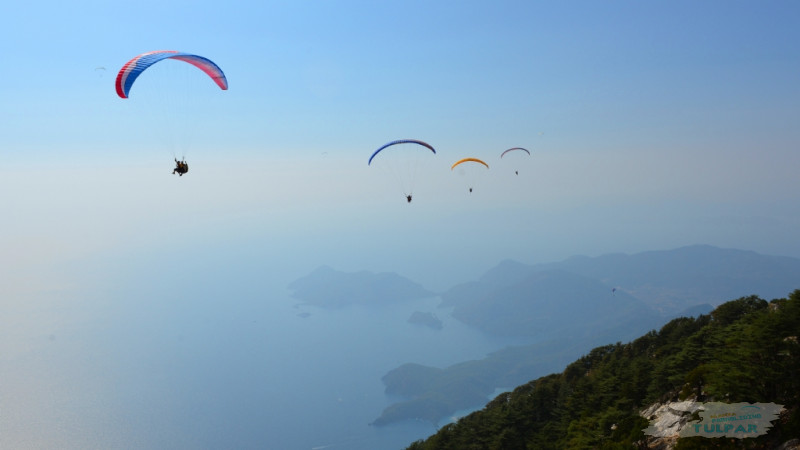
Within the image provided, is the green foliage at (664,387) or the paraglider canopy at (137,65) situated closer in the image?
the green foliage at (664,387)

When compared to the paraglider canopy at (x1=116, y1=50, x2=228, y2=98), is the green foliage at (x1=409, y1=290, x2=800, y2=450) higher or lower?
lower

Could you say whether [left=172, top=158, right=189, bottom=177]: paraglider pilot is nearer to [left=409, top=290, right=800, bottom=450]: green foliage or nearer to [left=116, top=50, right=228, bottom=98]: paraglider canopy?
[left=116, top=50, right=228, bottom=98]: paraglider canopy

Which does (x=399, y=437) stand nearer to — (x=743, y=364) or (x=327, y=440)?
(x=327, y=440)

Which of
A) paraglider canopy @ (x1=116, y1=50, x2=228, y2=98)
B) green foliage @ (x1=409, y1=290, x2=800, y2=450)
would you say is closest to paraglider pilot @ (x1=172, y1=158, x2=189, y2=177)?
paraglider canopy @ (x1=116, y1=50, x2=228, y2=98)

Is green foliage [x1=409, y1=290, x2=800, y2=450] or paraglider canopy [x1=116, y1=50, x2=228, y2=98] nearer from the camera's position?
green foliage [x1=409, y1=290, x2=800, y2=450]

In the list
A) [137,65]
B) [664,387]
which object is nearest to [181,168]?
[137,65]

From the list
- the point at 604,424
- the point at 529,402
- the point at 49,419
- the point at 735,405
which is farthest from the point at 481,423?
the point at 49,419

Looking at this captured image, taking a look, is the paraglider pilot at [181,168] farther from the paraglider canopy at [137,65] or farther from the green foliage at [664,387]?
the green foliage at [664,387]

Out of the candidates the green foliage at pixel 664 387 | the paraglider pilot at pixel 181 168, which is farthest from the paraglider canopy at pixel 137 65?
the green foliage at pixel 664 387
